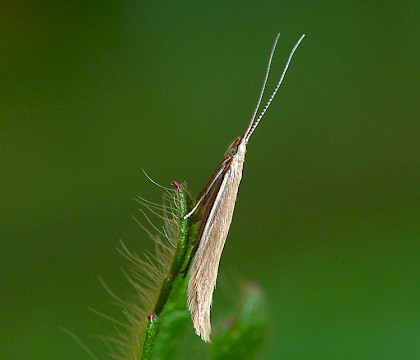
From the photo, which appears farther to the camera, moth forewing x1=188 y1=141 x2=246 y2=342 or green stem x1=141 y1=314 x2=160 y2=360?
moth forewing x1=188 y1=141 x2=246 y2=342

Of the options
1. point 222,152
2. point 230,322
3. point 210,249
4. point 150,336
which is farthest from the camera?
point 222,152

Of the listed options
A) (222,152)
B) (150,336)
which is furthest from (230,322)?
(222,152)

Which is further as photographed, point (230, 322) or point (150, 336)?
point (230, 322)

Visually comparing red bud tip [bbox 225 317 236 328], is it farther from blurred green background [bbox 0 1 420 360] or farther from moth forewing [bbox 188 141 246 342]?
blurred green background [bbox 0 1 420 360]

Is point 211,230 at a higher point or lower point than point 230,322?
higher

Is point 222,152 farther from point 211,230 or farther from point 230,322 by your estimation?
point 230,322

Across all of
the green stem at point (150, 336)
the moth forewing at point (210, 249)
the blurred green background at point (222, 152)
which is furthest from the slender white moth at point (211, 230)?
the blurred green background at point (222, 152)

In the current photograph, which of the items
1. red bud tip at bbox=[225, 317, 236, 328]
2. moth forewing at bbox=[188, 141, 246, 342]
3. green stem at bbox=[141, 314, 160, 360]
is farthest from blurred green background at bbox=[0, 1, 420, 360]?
green stem at bbox=[141, 314, 160, 360]
